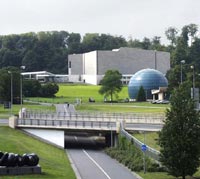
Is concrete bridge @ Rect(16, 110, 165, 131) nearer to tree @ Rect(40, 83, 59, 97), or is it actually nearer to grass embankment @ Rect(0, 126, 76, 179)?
grass embankment @ Rect(0, 126, 76, 179)

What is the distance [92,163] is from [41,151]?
7.00 meters

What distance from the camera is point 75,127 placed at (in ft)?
255

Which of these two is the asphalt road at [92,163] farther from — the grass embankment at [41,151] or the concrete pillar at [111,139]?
the concrete pillar at [111,139]

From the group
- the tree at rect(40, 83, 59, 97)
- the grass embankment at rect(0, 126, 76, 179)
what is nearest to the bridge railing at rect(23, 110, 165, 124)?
the grass embankment at rect(0, 126, 76, 179)

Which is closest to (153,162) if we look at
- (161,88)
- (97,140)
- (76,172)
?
(76,172)

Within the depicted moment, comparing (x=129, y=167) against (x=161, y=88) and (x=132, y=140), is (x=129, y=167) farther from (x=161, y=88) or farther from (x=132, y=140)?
(x=161, y=88)

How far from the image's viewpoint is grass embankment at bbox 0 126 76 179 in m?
50.7

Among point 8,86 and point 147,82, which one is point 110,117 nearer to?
point 8,86

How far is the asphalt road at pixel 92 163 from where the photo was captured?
5397 centimetres

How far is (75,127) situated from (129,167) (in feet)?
67.3

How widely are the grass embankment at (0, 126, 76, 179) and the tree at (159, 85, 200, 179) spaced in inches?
341

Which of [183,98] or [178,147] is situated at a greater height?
[183,98]

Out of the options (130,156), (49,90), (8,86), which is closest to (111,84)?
(49,90)

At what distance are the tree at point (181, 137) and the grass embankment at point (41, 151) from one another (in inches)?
341
